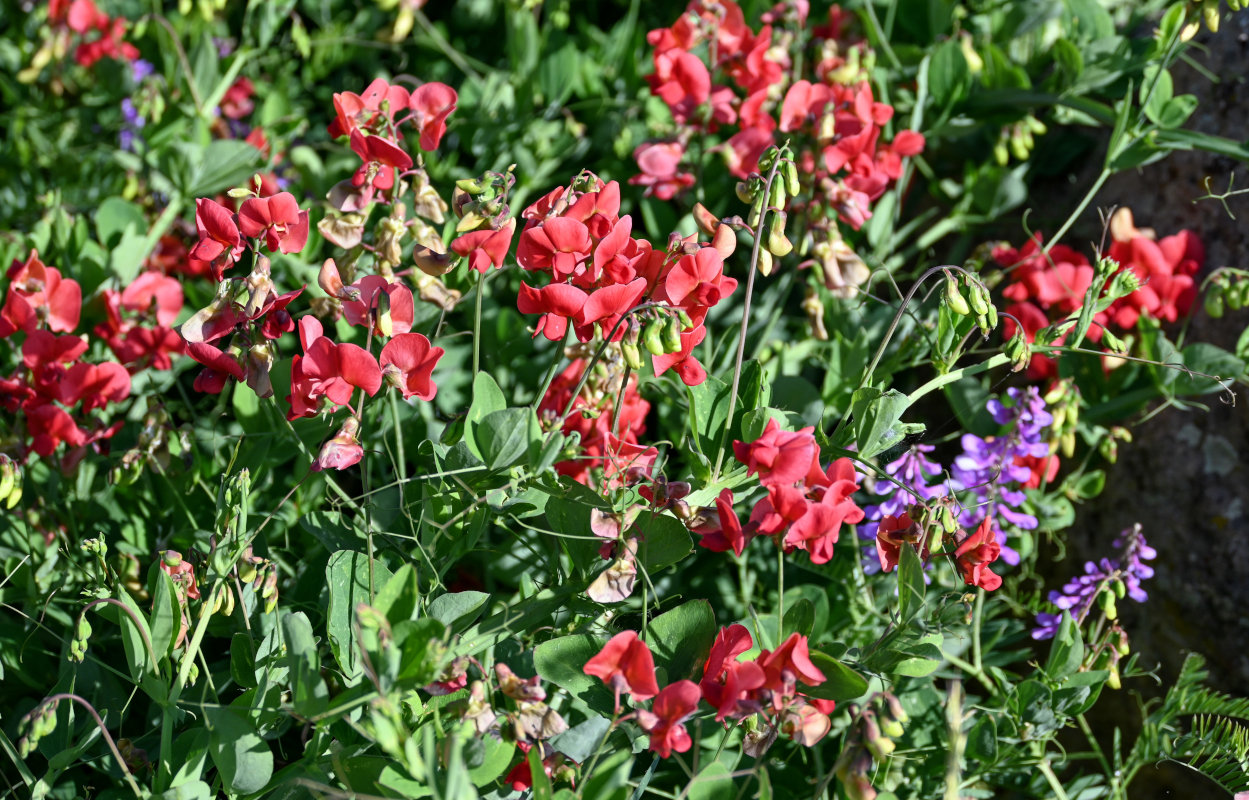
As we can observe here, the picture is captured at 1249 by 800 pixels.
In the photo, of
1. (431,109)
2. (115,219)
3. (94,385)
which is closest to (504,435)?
(431,109)

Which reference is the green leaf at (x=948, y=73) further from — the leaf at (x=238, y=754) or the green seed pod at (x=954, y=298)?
the leaf at (x=238, y=754)

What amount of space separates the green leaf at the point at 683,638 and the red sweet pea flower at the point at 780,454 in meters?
0.16

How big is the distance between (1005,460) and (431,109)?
2.98 feet

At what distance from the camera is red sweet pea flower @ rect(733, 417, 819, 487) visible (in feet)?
3.19

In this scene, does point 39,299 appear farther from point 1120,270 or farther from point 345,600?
point 1120,270

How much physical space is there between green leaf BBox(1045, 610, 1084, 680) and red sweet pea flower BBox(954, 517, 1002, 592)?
0.63 feet

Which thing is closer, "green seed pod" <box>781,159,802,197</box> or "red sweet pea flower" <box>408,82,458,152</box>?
"green seed pod" <box>781,159,802,197</box>

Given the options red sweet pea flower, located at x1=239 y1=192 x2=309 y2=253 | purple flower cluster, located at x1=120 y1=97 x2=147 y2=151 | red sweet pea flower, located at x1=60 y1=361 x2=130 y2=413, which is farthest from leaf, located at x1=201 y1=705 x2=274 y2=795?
purple flower cluster, located at x1=120 y1=97 x2=147 y2=151

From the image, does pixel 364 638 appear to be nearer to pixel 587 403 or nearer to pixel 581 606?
pixel 581 606

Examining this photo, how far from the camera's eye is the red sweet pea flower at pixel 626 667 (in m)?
0.91

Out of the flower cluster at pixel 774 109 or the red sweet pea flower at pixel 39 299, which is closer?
the red sweet pea flower at pixel 39 299

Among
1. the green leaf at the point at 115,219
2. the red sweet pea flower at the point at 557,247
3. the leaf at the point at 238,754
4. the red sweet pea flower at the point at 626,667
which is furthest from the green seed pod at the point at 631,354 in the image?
the green leaf at the point at 115,219

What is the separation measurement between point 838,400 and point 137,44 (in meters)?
1.78

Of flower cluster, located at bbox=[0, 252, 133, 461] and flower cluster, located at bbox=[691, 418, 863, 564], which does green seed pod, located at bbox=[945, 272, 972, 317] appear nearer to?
flower cluster, located at bbox=[691, 418, 863, 564]
